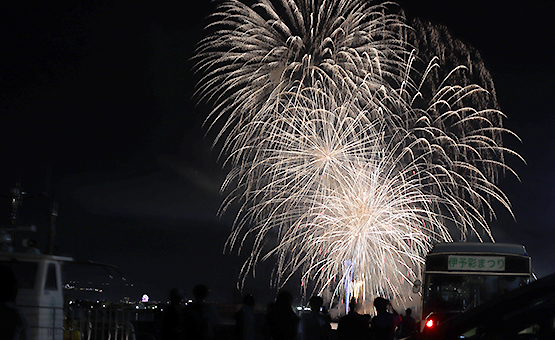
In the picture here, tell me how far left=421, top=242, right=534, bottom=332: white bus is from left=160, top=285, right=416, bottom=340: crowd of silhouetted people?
19.5 ft

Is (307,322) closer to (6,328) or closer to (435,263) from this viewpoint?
(6,328)

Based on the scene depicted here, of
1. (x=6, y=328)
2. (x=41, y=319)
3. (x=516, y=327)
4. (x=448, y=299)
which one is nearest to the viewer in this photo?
(x=516, y=327)

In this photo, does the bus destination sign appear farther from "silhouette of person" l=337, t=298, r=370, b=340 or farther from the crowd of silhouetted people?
"silhouette of person" l=337, t=298, r=370, b=340

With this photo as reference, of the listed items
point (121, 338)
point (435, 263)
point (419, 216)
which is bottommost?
point (121, 338)

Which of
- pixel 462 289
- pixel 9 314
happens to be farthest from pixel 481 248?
pixel 9 314

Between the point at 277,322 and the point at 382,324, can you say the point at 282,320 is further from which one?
the point at 382,324

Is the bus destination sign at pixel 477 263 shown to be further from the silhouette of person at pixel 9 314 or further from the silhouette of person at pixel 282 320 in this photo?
the silhouette of person at pixel 9 314

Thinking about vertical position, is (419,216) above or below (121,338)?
above

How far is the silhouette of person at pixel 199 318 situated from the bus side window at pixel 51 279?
4.38 m

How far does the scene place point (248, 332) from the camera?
9062 mm

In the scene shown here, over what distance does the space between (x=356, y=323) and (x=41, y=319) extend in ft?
19.4

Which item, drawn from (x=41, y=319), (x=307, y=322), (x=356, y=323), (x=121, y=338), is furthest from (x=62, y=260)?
(x=356, y=323)

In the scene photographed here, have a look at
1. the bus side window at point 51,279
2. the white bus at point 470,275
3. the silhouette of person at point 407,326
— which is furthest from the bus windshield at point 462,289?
the bus side window at point 51,279

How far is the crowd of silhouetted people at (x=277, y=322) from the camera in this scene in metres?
8.12
